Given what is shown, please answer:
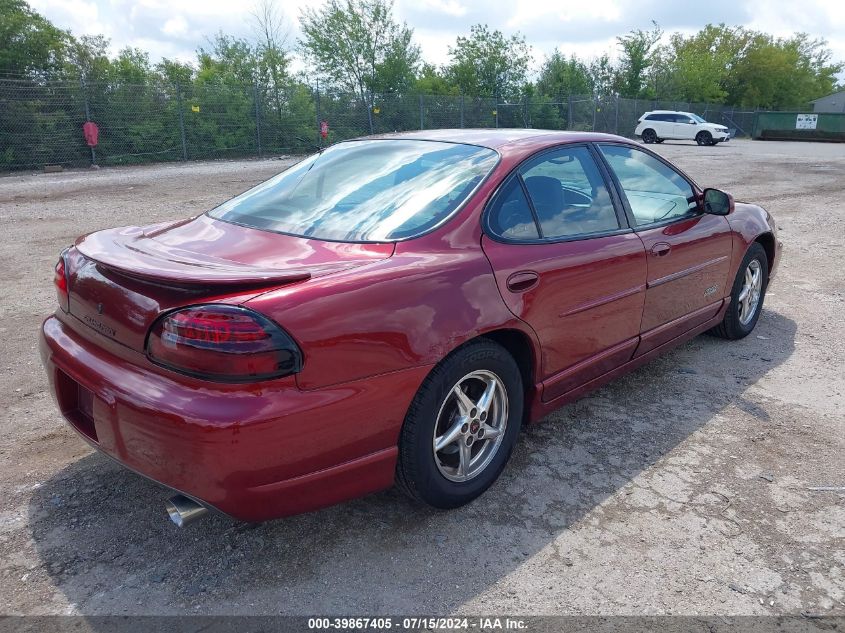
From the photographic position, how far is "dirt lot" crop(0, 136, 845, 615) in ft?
7.68

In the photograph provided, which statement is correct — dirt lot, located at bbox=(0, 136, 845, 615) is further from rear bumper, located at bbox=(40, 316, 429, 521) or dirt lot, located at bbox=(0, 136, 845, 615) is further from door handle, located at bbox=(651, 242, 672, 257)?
door handle, located at bbox=(651, 242, 672, 257)

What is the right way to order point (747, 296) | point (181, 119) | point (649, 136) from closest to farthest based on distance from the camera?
1. point (747, 296)
2. point (181, 119)
3. point (649, 136)

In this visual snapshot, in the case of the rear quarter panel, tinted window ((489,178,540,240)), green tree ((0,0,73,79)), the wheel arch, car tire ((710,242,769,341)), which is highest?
green tree ((0,0,73,79))

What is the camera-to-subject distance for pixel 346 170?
10.7 feet

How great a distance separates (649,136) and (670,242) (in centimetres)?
3449

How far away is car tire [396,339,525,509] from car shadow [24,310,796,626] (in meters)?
0.15

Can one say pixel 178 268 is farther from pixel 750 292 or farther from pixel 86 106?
pixel 86 106

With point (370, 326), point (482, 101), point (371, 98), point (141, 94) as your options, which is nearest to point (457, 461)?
point (370, 326)

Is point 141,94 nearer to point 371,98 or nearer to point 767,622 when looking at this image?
point 371,98

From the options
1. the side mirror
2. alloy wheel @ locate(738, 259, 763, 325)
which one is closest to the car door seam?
the side mirror

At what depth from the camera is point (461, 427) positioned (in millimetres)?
2732

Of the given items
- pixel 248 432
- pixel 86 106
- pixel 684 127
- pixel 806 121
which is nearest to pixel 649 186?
pixel 248 432

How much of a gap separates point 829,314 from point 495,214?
409 centimetres

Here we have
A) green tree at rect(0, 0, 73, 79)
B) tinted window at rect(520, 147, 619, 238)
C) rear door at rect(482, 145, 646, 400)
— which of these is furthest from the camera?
green tree at rect(0, 0, 73, 79)
